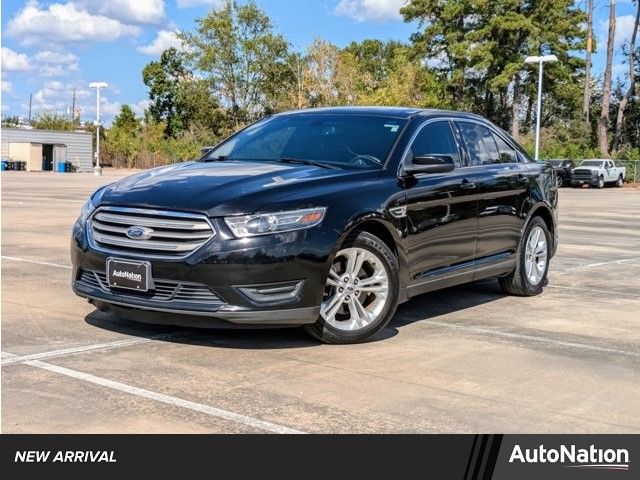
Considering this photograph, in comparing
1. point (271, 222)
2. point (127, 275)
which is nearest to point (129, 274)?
point (127, 275)

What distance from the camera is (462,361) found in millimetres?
5637

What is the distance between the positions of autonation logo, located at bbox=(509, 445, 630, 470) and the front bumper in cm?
200

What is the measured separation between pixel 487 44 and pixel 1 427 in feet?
190

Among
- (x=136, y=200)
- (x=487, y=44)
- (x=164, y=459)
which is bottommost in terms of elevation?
(x=164, y=459)

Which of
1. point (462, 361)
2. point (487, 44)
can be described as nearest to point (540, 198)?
point (462, 361)

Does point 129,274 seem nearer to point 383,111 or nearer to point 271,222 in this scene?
point 271,222

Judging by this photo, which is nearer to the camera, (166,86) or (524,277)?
(524,277)

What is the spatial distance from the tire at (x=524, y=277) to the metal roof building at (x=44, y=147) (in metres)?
58.1

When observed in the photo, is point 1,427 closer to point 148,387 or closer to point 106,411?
point 106,411

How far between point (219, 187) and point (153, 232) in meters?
0.53

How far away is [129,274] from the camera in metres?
5.57

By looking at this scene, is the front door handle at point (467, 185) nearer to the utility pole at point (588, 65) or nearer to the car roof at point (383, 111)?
the car roof at point (383, 111)

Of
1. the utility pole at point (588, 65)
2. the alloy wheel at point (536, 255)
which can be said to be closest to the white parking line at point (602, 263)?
the alloy wheel at point (536, 255)

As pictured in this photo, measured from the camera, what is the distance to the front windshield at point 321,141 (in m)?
6.63
